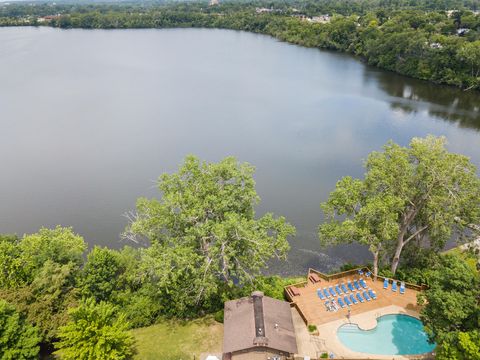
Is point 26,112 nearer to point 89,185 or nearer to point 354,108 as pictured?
point 89,185

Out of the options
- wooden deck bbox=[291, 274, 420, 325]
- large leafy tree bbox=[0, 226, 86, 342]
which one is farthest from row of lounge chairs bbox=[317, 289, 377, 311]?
large leafy tree bbox=[0, 226, 86, 342]

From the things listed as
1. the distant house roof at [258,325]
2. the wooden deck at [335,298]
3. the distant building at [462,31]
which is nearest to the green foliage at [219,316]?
the distant house roof at [258,325]

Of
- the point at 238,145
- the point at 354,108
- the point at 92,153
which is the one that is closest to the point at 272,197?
the point at 238,145

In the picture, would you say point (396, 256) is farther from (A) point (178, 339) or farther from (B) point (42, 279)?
(B) point (42, 279)

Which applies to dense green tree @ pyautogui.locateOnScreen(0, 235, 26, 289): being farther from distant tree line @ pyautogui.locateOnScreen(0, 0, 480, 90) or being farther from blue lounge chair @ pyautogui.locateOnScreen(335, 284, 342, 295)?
distant tree line @ pyautogui.locateOnScreen(0, 0, 480, 90)

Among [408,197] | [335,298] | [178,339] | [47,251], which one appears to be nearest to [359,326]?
[335,298]
